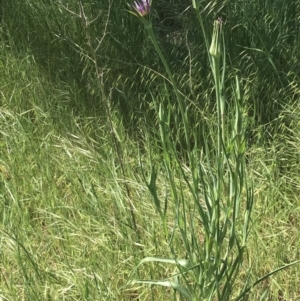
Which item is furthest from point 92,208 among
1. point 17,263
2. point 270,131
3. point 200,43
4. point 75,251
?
point 200,43

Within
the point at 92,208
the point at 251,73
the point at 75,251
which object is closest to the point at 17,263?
the point at 75,251

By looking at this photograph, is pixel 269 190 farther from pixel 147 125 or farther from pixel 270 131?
pixel 147 125

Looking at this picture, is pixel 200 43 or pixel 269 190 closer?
pixel 269 190

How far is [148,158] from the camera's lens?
227 centimetres

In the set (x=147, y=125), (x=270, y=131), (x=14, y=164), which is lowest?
(x=270, y=131)

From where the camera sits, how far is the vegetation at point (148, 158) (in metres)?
1.44

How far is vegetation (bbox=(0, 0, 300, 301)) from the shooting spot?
1.44 meters

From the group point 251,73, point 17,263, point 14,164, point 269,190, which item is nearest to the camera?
point 17,263

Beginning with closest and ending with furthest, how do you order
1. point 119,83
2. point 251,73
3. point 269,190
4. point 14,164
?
point 269,190 < point 14,164 < point 251,73 < point 119,83

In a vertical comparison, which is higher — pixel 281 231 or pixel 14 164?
pixel 14 164

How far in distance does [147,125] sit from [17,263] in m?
A: 0.86

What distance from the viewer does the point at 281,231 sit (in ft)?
6.24

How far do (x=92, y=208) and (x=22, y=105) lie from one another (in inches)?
35.4

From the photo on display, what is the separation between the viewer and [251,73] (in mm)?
2547
